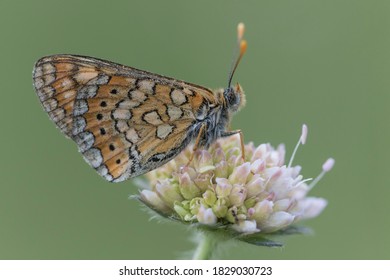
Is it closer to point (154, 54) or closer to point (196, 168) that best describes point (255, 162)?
point (196, 168)

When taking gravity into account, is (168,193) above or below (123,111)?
below

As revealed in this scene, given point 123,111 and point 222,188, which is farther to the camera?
point 123,111

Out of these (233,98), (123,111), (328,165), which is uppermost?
(233,98)

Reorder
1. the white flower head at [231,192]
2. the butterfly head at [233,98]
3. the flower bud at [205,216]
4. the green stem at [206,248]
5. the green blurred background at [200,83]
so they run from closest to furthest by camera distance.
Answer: the flower bud at [205,216] < the white flower head at [231,192] < the green stem at [206,248] < the butterfly head at [233,98] < the green blurred background at [200,83]

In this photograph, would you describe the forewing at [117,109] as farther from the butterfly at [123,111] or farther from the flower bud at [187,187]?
the flower bud at [187,187]

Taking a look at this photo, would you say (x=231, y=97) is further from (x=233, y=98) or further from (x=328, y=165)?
(x=328, y=165)

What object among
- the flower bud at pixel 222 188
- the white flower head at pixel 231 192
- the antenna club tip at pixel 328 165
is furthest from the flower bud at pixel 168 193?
the antenna club tip at pixel 328 165

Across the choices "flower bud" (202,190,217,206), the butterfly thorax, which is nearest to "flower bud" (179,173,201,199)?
"flower bud" (202,190,217,206)

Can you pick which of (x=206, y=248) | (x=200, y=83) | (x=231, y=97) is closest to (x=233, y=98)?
(x=231, y=97)
